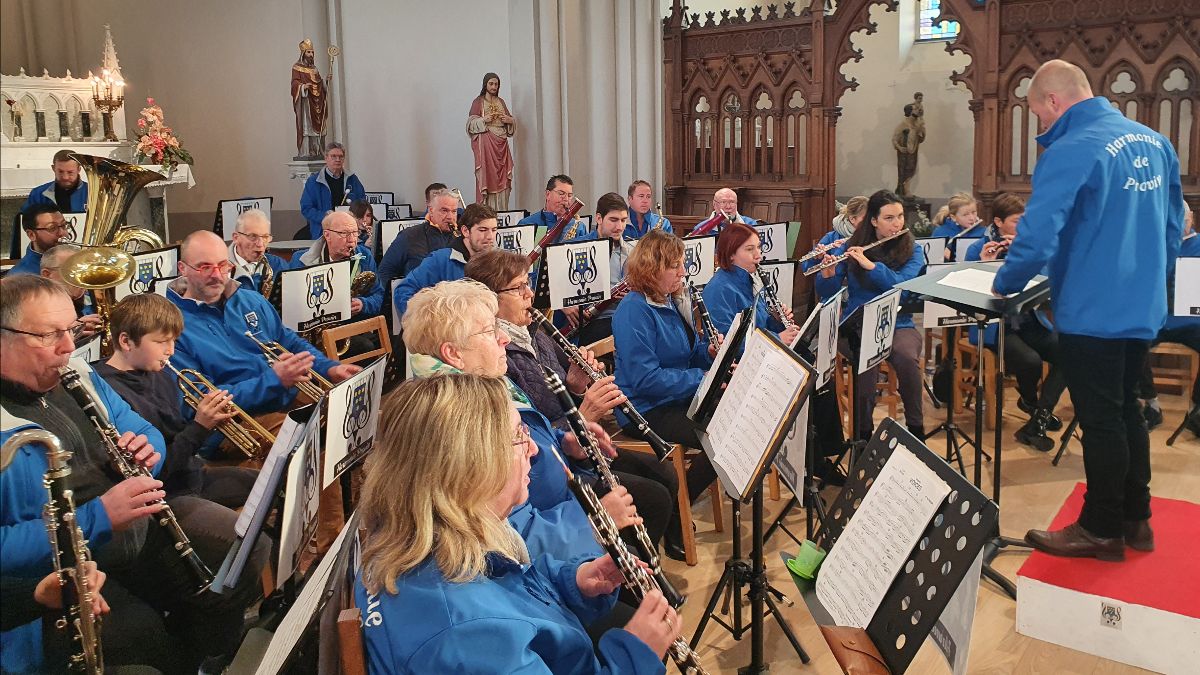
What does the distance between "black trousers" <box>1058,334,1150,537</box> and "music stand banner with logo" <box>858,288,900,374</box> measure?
70cm

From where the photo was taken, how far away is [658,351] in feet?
13.2

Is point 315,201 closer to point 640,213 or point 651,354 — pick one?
point 640,213

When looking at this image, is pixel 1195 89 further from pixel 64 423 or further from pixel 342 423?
pixel 64 423

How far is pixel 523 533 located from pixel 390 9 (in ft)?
28.4

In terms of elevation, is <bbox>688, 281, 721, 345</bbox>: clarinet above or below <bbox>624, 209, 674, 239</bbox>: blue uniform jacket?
below

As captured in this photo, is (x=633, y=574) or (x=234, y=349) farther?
(x=234, y=349)

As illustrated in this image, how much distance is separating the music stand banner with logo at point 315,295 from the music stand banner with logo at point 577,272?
3.56 ft

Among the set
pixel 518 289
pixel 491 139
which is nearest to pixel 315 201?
pixel 491 139

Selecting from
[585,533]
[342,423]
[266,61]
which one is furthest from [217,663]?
[266,61]

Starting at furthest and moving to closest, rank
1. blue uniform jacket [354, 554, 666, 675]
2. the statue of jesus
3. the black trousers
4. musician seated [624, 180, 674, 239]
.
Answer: the statue of jesus, musician seated [624, 180, 674, 239], the black trousers, blue uniform jacket [354, 554, 666, 675]

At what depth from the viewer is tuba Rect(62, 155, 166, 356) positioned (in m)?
2.24

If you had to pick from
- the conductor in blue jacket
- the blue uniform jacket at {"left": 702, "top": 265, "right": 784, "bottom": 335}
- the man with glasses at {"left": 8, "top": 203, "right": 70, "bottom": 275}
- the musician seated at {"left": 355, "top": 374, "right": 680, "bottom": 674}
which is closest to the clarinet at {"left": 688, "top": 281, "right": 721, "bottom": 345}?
the blue uniform jacket at {"left": 702, "top": 265, "right": 784, "bottom": 335}

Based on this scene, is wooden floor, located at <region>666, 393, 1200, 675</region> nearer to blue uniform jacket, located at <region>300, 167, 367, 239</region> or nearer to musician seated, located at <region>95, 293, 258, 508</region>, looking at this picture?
musician seated, located at <region>95, 293, 258, 508</region>

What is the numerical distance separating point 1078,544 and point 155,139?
3.68m
